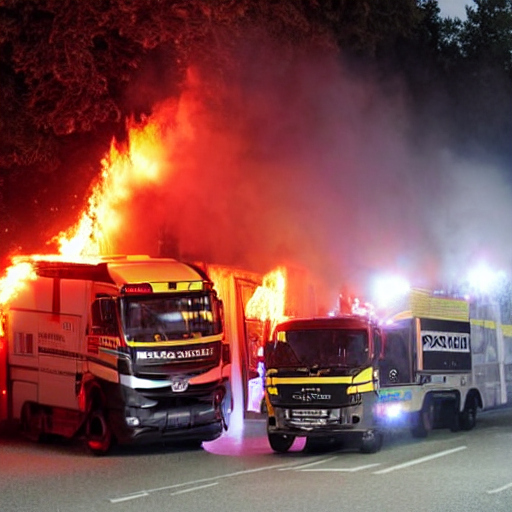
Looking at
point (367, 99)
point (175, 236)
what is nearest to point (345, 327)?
point (175, 236)

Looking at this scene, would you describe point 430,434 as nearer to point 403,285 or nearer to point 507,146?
point 403,285

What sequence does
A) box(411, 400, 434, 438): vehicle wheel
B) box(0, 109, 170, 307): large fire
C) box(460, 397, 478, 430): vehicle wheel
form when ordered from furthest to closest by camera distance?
box(0, 109, 170, 307): large fire, box(460, 397, 478, 430): vehicle wheel, box(411, 400, 434, 438): vehicle wheel

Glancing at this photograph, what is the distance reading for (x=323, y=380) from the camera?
1533 cm

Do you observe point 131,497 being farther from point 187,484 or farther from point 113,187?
point 113,187

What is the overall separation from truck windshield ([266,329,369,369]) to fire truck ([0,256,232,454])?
1.13 m

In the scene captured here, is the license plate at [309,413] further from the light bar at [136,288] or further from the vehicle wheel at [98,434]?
the light bar at [136,288]

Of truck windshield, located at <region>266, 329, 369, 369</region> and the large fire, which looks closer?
truck windshield, located at <region>266, 329, 369, 369</region>

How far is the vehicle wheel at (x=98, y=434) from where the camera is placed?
15.4 m

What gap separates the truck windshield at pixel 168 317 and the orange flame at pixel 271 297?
743 cm

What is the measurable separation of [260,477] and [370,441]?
3.19 m

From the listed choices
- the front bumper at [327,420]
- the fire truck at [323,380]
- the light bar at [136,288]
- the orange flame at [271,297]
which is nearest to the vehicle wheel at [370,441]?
the fire truck at [323,380]

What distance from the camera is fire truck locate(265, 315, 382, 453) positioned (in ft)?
49.8

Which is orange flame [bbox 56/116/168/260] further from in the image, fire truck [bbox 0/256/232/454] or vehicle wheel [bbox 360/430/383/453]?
vehicle wheel [bbox 360/430/383/453]

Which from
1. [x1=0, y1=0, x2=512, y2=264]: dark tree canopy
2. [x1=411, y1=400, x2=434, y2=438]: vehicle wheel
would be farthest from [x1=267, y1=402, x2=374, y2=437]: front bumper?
[x1=0, y1=0, x2=512, y2=264]: dark tree canopy
